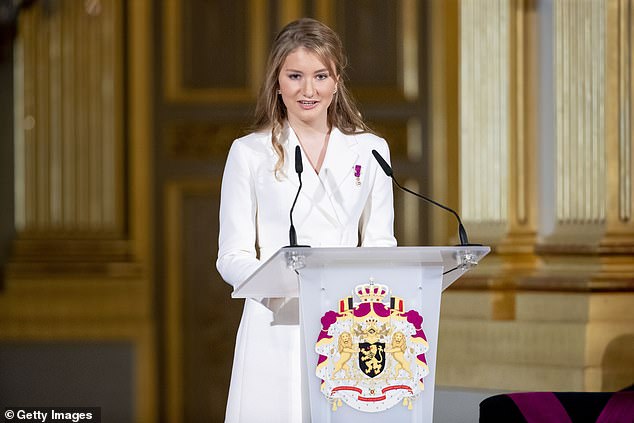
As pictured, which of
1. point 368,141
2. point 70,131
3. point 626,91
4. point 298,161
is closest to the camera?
point 298,161

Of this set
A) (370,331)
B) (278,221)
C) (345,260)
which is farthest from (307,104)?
(370,331)

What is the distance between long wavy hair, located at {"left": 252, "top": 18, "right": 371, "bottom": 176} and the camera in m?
2.69

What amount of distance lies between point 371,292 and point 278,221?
0.39m

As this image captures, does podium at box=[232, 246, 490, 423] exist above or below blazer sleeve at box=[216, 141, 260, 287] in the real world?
below

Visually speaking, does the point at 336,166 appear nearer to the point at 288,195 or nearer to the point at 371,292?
the point at 288,195

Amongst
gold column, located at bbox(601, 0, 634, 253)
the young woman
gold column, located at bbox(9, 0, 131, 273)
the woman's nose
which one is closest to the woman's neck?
the young woman

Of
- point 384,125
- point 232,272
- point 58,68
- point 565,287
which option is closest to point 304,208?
point 232,272

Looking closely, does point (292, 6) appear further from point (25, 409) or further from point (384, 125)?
point (25, 409)

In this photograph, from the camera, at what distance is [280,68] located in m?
2.72

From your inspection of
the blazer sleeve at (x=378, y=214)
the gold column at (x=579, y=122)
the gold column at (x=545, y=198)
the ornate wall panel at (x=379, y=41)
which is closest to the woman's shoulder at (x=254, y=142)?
the blazer sleeve at (x=378, y=214)

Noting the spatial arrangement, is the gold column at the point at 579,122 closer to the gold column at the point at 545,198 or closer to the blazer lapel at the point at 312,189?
the gold column at the point at 545,198

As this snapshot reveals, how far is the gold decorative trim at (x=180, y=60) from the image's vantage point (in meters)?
6.05

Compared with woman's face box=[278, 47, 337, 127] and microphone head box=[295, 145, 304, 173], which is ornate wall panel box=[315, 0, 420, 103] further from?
microphone head box=[295, 145, 304, 173]

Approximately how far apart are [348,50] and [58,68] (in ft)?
4.94
